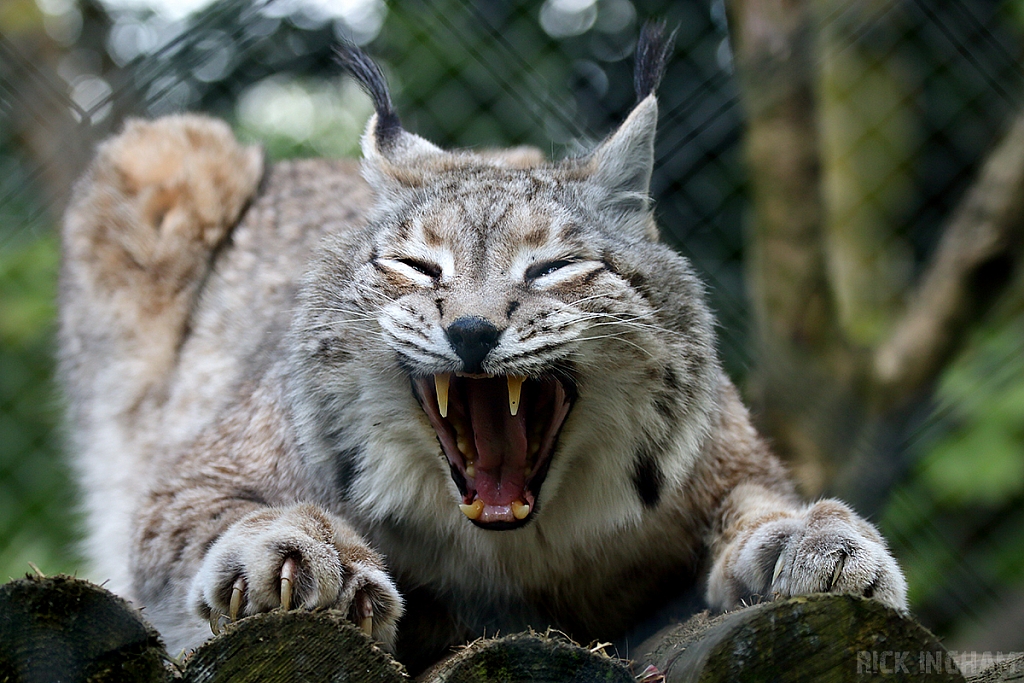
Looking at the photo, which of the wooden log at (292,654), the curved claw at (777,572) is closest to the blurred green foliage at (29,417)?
the wooden log at (292,654)

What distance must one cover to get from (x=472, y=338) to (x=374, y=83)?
125 cm

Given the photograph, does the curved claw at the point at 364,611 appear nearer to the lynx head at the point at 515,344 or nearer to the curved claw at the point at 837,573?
the lynx head at the point at 515,344

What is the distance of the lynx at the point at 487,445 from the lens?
2.07 metres

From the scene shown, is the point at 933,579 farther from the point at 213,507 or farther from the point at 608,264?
the point at 213,507

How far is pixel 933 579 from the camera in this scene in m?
4.61

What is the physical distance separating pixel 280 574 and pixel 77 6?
4447mm

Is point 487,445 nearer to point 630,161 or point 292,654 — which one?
point 292,654

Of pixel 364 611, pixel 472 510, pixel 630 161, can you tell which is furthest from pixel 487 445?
pixel 630 161

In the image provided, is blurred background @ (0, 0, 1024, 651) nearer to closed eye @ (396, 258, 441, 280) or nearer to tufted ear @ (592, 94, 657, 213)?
tufted ear @ (592, 94, 657, 213)

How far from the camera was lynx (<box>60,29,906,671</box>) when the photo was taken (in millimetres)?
2066

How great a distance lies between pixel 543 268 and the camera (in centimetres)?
230

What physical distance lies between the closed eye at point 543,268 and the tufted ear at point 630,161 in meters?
0.45

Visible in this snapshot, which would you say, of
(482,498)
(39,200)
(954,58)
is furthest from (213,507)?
(954,58)

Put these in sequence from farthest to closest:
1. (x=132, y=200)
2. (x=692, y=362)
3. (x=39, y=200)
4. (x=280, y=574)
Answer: (x=39, y=200)
(x=132, y=200)
(x=692, y=362)
(x=280, y=574)
